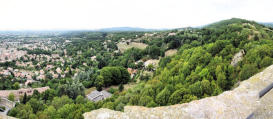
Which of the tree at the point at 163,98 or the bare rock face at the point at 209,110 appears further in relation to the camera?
the tree at the point at 163,98

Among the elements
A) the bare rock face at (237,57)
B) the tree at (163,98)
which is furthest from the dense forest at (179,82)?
the bare rock face at (237,57)

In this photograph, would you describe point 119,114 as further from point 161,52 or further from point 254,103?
point 161,52

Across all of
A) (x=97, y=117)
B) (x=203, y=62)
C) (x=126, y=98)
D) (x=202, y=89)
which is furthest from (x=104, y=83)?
(x=97, y=117)

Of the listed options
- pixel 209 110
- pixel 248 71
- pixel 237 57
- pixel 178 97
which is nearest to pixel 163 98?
pixel 178 97

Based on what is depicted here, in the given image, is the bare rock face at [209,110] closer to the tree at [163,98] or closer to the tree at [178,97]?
the tree at [178,97]

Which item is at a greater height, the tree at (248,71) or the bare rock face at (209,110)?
the bare rock face at (209,110)

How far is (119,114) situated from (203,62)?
22312 mm

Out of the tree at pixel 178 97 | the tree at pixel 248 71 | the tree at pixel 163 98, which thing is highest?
the tree at pixel 248 71

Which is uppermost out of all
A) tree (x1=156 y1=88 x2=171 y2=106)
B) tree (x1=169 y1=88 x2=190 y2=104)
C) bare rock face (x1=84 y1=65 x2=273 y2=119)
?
bare rock face (x1=84 y1=65 x2=273 y2=119)

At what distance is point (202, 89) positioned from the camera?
15.0 meters

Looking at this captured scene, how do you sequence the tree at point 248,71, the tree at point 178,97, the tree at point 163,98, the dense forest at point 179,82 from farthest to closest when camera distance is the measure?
the tree at point 163,98
the dense forest at point 179,82
the tree at point 178,97
the tree at point 248,71

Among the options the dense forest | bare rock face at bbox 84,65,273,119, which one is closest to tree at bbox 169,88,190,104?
the dense forest

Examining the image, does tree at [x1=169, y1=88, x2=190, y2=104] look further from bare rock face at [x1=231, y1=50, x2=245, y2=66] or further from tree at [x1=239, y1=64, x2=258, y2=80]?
bare rock face at [x1=231, y1=50, x2=245, y2=66]

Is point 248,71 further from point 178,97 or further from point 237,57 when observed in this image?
point 178,97
